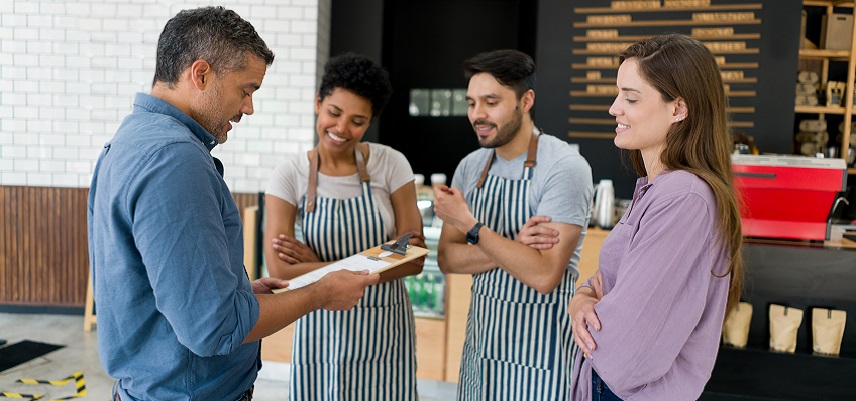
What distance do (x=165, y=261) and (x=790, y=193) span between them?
2.99m

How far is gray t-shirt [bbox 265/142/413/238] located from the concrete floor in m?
2.06

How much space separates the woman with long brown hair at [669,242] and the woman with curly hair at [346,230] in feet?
3.33

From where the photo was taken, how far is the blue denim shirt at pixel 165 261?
1.23m

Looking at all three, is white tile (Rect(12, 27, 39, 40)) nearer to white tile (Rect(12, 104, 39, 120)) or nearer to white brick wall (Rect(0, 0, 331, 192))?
white brick wall (Rect(0, 0, 331, 192))

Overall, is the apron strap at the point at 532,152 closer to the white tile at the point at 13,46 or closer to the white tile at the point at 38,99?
the white tile at the point at 38,99

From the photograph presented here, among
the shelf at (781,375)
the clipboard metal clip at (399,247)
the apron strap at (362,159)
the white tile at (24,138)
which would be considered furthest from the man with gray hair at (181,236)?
the white tile at (24,138)

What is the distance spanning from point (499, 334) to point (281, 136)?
364 cm

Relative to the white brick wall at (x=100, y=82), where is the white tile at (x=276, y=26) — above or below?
above

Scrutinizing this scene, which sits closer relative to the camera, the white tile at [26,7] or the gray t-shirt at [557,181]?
the gray t-shirt at [557,181]

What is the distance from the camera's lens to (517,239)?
2221 mm

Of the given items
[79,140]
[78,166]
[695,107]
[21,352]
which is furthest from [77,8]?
[695,107]


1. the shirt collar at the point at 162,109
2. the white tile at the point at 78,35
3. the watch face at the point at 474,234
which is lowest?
the watch face at the point at 474,234

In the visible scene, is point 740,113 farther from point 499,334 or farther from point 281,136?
point 499,334

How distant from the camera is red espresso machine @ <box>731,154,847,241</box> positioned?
3.15 metres
